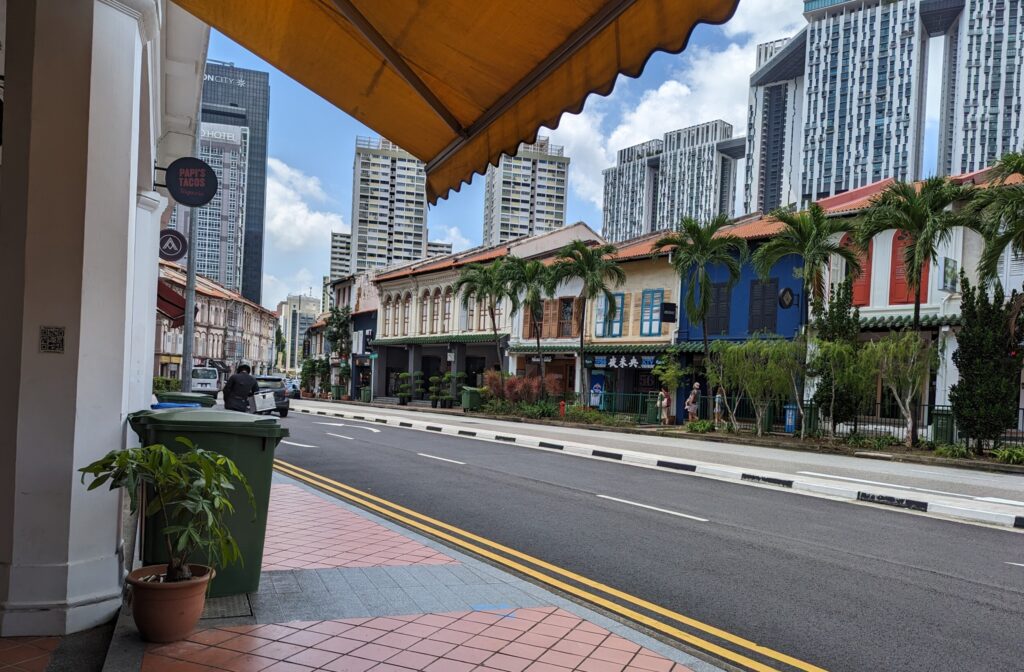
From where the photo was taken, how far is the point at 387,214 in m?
118

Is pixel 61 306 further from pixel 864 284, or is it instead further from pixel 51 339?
pixel 864 284

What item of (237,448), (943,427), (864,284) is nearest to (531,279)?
(864,284)

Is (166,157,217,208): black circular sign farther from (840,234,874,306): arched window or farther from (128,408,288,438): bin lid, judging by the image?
(840,234,874,306): arched window

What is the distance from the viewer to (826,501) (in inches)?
444

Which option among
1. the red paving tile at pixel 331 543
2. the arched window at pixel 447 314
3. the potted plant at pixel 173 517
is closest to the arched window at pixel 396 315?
the arched window at pixel 447 314

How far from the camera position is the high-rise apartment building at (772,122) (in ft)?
461

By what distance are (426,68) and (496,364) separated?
3687 centimetres

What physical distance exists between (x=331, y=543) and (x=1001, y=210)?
15.9m

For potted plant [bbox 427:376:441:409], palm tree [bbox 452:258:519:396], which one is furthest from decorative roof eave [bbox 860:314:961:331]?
potted plant [bbox 427:376:441:409]

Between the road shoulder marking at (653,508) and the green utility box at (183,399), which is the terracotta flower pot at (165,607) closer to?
the green utility box at (183,399)

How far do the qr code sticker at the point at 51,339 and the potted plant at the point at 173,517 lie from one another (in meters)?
0.71

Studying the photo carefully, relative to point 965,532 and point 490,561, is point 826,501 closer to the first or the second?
point 965,532

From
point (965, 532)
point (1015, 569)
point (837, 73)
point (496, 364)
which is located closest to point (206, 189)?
point (1015, 569)

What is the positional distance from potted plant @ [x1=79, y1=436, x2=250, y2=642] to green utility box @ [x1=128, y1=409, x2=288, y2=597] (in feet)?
1.59
